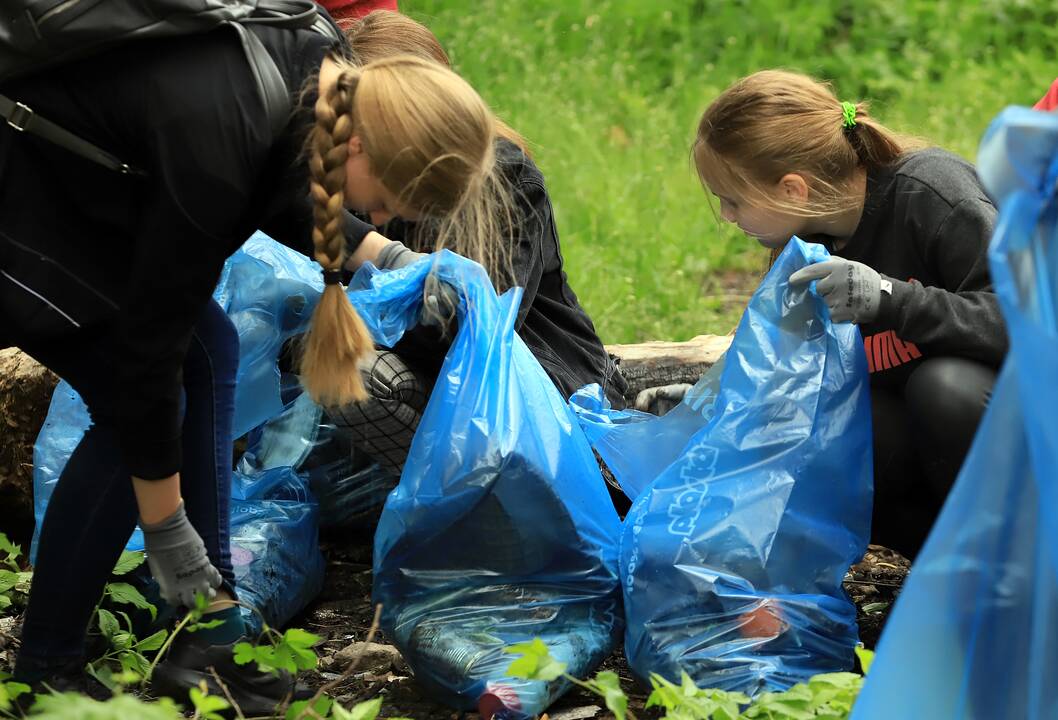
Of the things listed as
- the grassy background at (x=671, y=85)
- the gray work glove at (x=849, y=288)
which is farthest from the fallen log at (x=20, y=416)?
the grassy background at (x=671, y=85)

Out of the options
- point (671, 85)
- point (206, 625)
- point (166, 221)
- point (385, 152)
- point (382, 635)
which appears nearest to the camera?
point (166, 221)

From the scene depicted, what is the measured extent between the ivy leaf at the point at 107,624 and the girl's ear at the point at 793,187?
131cm

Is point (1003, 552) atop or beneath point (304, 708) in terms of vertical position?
atop

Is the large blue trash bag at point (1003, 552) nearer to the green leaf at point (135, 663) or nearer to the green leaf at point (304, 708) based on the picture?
the green leaf at point (304, 708)

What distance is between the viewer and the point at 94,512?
1.86 meters

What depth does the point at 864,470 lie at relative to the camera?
82.0 inches

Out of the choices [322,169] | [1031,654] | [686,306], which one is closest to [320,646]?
[322,169]

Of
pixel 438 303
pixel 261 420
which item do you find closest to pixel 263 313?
pixel 261 420

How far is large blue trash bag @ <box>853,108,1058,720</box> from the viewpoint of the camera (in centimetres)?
125

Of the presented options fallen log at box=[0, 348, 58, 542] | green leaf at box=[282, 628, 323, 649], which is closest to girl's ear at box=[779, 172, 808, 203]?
green leaf at box=[282, 628, 323, 649]

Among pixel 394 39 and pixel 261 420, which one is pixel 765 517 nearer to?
pixel 261 420

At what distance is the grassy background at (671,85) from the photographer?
162 inches

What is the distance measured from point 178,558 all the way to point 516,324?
0.87m

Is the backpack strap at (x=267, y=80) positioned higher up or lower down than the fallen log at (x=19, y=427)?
higher up
